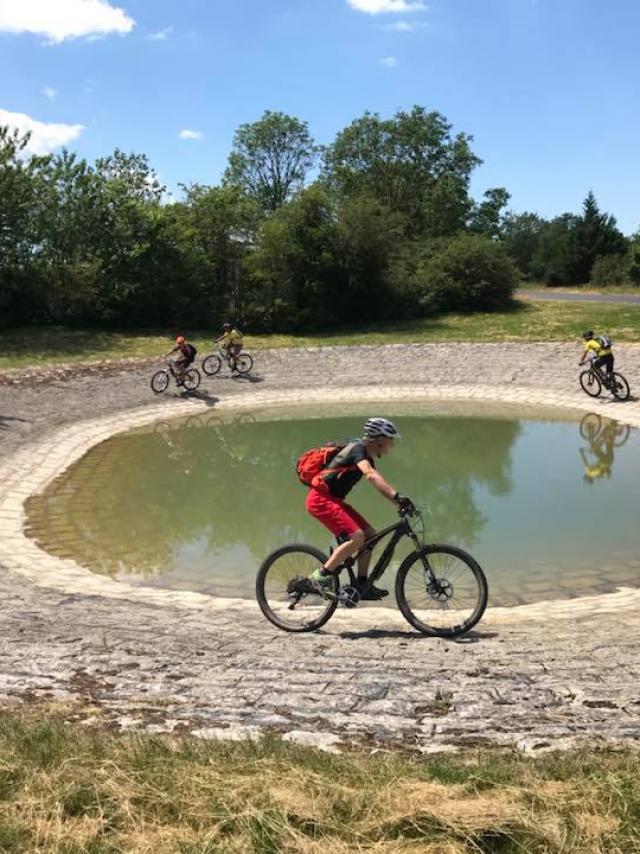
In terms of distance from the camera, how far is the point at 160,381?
23656 millimetres

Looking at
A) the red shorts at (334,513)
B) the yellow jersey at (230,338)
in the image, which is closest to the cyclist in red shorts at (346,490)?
the red shorts at (334,513)

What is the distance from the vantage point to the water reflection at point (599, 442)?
14.9 meters

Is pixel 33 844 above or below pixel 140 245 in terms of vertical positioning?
below

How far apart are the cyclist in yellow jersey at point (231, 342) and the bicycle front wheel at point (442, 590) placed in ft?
60.7

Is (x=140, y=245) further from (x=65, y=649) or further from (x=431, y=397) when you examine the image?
(x=65, y=649)

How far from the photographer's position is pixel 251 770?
13.6 ft

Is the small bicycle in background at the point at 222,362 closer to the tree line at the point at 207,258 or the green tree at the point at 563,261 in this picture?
the tree line at the point at 207,258

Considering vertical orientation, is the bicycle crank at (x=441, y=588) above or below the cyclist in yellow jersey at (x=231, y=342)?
below

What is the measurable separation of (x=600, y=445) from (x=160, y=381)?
13.1 meters

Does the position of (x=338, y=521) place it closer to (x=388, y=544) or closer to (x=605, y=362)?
(x=388, y=544)

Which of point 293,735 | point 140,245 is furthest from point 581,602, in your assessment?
point 140,245

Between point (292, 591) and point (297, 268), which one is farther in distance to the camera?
point (297, 268)

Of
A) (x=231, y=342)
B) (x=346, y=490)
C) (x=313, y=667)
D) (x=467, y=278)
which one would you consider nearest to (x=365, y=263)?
(x=467, y=278)

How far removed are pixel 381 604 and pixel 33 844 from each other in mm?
5717
